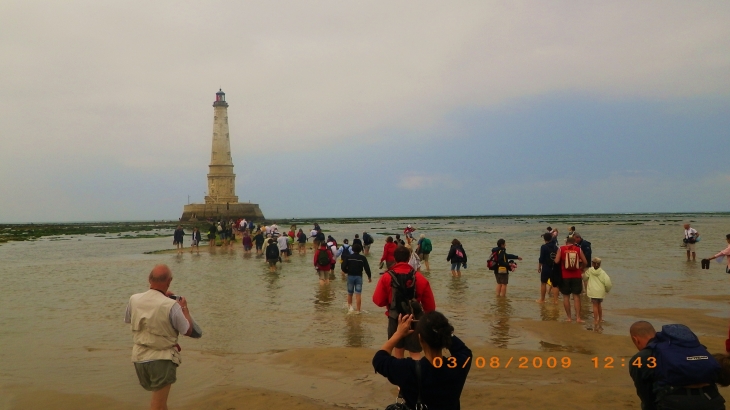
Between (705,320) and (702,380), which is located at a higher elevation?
(702,380)

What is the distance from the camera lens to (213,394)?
647 cm

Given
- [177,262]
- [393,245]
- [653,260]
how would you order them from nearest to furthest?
[393,245], [653,260], [177,262]

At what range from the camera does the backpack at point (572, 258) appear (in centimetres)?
1027

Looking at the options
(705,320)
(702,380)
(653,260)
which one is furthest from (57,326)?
(653,260)

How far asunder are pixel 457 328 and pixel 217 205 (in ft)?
214

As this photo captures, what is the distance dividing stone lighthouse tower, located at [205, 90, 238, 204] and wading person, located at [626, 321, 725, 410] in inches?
A: 2797

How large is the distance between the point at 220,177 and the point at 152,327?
69.4 meters

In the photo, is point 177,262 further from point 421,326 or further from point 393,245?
point 421,326

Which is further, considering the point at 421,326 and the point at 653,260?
the point at 653,260

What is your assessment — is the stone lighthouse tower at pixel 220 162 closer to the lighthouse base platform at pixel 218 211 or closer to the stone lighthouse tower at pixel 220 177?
the stone lighthouse tower at pixel 220 177

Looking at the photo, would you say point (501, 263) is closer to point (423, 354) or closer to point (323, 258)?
point (323, 258)

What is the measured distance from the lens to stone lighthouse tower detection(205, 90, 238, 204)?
234 feet

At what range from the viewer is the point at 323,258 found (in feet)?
48.9

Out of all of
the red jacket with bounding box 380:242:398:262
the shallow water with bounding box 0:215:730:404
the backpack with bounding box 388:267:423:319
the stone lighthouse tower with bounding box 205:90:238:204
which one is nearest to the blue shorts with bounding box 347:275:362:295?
the shallow water with bounding box 0:215:730:404
